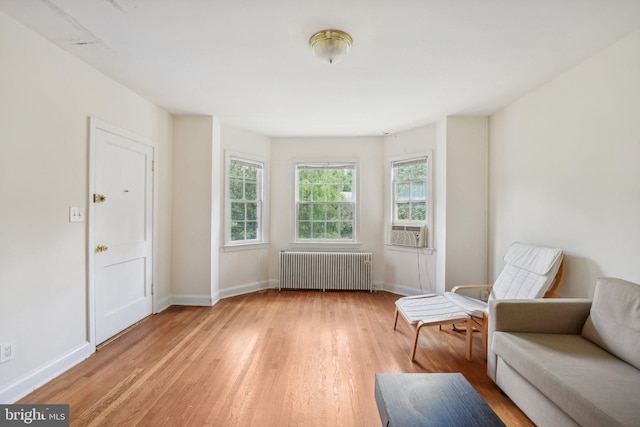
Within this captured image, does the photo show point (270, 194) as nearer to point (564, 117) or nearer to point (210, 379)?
point (210, 379)

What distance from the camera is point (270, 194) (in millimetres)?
4645

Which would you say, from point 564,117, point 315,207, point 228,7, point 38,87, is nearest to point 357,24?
point 228,7

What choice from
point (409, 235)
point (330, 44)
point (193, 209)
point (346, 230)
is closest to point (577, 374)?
point (330, 44)

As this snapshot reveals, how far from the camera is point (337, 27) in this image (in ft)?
6.33

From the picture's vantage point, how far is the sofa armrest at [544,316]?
1939mm

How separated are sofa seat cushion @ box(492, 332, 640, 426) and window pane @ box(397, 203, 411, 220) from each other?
2.50 meters

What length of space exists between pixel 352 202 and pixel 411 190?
0.95 meters

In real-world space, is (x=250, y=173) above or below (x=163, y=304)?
above

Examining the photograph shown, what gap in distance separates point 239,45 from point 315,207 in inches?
113

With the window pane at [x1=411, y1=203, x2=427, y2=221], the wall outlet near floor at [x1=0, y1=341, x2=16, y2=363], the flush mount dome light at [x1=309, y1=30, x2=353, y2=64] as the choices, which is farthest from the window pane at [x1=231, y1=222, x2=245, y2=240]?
the flush mount dome light at [x1=309, y1=30, x2=353, y2=64]

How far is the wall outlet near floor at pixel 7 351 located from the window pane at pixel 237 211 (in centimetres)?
262

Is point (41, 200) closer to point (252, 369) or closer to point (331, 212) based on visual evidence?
point (252, 369)

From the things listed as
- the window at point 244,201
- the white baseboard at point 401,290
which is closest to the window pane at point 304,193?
the window at point 244,201

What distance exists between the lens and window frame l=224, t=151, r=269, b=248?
4.13m
